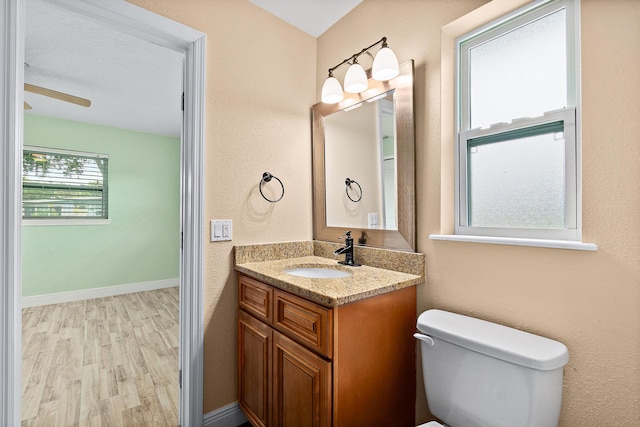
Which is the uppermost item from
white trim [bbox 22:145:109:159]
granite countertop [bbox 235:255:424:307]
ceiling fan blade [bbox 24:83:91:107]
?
ceiling fan blade [bbox 24:83:91:107]

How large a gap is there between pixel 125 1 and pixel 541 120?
1.89 m

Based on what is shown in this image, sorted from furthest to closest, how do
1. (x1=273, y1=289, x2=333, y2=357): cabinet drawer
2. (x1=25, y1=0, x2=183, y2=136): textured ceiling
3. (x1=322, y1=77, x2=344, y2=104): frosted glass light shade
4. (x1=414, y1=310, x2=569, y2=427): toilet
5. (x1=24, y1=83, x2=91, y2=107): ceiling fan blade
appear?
1. (x1=24, y1=83, x2=91, y2=107): ceiling fan blade
2. (x1=25, y1=0, x2=183, y2=136): textured ceiling
3. (x1=322, y1=77, x2=344, y2=104): frosted glass light shade
4. (x1=273, y1=289, x2=333, y2=357): cabinet drawer
5. (x1=414, y1=310, x2=569, y2=427): toilet

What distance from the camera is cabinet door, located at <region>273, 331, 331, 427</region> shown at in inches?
43.9

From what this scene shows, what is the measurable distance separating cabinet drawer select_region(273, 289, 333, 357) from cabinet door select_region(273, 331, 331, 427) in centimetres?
4

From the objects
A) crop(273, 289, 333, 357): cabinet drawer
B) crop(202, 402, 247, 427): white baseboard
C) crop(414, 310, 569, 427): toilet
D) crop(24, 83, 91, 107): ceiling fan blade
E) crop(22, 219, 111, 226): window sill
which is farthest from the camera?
crop(22, 219, 111, 226): window sill

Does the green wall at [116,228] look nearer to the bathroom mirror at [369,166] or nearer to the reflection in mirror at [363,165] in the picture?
the bathroom mirror at [369,166]

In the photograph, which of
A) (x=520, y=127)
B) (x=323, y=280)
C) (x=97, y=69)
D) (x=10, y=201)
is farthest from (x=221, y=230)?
(x=97, y=69)

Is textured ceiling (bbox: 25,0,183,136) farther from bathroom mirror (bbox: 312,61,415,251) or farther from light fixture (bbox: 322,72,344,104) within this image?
bathroom mirror (bbox: 312,61,415,251)

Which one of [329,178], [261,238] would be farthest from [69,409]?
[329,178]

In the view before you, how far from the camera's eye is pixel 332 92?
5.90 ft

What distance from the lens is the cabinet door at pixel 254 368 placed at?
144cm

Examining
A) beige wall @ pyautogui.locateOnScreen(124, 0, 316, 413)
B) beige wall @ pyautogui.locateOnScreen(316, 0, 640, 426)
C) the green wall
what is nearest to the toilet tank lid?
beige wall @ pyautogui.locateOnScreen(316, 0, 640, 426)

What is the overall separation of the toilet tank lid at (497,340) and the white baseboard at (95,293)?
456cm

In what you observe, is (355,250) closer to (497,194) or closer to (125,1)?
(497,194)
